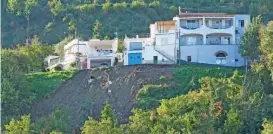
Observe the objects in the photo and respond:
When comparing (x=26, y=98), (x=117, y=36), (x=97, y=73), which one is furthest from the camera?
(x=117, y=36)

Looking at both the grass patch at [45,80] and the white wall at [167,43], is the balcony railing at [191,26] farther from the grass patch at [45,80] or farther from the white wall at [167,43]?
the grass patch at [45,80]

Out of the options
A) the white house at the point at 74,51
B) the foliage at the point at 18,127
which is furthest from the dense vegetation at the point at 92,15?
the foliage at the point at 18,127

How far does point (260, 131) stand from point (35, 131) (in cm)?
1111

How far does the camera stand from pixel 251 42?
4662 centimetres

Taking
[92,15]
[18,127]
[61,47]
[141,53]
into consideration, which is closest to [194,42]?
[141,53]

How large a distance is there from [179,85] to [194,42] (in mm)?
5241

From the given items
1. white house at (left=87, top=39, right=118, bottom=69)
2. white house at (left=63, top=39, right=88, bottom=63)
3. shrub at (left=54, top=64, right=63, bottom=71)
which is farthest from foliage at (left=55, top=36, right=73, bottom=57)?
white house at (left=87, top=39, right=118, bottom=69)

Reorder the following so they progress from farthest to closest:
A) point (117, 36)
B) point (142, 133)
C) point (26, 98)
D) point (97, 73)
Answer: point (117, 36), point (97, 73), point (26, 98), point (142, 133)

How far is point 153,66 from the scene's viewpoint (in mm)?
48250

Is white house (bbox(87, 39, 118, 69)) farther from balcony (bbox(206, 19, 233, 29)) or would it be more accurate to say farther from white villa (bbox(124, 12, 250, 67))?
balcony (bbox(206, 19, 233, 29))

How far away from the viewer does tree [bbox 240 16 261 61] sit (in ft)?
153

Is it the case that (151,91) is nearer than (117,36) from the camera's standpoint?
Yes

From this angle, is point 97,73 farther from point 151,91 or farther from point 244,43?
point 244,43

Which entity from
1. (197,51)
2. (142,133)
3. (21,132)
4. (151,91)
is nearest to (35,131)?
(21,132)
